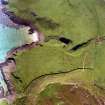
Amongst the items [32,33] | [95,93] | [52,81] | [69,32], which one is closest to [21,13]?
[32,33]

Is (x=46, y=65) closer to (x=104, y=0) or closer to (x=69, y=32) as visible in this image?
(x=69, y=32)

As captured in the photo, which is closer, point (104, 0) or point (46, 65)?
point (46, 65)

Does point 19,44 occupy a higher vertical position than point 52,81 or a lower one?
higher

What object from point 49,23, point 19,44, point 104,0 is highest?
point 104,0
